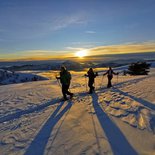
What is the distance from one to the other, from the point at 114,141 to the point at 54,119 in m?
2.99

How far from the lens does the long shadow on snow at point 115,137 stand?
211 inches

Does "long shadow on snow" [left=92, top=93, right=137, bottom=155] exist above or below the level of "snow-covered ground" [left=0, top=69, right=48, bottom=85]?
above

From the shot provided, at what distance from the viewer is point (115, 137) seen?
244 inches

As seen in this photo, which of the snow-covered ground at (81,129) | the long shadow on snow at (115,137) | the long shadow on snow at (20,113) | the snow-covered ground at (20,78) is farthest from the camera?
the snow-covered ground at (20,78)

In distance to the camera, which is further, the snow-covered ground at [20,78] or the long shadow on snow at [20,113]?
the snow-covered ground at [20,78]

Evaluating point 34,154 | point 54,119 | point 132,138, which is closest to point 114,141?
point 132,138

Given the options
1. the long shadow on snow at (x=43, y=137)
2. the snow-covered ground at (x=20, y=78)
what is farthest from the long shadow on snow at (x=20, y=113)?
the snow-covered ground at (x=20, y=78)

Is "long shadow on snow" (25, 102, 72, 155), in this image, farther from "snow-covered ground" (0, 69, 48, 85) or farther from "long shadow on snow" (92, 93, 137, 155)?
"snow-covered ground" (0, 69, 48, 85)

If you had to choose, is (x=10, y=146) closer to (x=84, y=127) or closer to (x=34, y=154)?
(x=34, y=154)

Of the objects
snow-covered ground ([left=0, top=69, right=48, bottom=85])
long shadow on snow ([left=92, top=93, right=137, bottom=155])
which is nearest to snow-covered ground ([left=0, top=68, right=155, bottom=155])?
long shadow on snow ([left=92, top=93, right=137, bottom=155])

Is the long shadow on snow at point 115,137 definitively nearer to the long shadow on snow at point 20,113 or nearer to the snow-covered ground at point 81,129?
the snow-covered ground at point 81,129

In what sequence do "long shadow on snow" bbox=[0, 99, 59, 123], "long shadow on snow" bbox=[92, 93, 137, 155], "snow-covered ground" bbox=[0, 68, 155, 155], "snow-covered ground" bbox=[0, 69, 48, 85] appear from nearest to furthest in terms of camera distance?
"long shadow on snow" bbox=[92, 93, 137, 155] → "snow-covered ground" bbox=[0, 68, 155, 155] → "long shadow on snow" bbox=[0, 99, 59, 123] → "snow-covered ground" bbox=[0, 69, 48, 85]

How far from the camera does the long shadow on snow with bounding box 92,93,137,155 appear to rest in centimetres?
535

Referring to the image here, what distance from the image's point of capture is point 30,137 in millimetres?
6527
